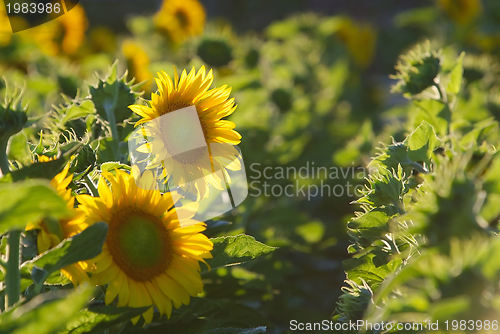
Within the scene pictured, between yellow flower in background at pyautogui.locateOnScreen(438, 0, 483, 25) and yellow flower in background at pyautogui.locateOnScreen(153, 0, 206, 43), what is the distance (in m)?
1.33

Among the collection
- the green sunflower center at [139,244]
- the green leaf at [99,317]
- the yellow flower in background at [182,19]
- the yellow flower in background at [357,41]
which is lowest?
the yellow flower in background at [357,41]

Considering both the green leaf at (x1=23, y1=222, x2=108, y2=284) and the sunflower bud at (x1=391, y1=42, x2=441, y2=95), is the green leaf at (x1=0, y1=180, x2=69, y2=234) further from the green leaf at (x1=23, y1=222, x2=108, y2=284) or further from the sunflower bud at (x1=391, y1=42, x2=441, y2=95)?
the sunflower bud at (x1=391, y1=42, x2=441, y2=95)

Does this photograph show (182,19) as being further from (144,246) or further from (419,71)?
(144,246)

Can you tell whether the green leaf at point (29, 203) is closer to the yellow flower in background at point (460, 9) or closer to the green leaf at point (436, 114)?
the green leaf at point (436, 114)

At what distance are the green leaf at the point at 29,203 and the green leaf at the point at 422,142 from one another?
566 millimetres

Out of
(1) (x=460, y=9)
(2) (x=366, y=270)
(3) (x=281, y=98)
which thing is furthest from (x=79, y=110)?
(1) (x=460, y=9)

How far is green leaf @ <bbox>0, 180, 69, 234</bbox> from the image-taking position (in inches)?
14.2

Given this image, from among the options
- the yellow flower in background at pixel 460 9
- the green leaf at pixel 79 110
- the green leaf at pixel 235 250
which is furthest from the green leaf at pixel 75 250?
the yellow flower in background at pixel 460 9

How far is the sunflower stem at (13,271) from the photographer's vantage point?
19.4 inches

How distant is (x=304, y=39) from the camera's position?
2.82 meters

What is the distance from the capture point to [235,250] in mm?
684

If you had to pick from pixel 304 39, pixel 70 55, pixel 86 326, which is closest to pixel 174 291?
pixel 86 326

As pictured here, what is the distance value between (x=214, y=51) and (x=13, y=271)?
1.32 metres

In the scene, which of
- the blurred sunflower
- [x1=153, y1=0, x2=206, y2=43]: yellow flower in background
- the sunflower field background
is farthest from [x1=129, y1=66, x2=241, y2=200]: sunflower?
[x1=153, y1=0, x2=206, y2=43]: yellow flower in background
